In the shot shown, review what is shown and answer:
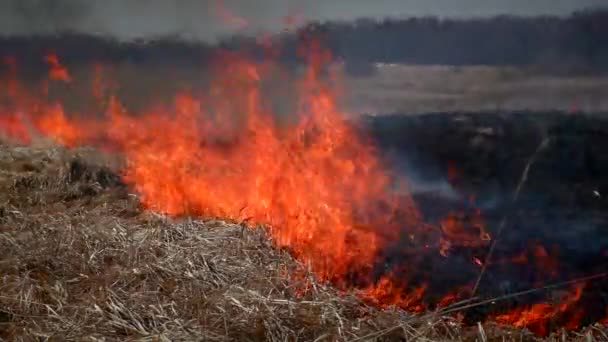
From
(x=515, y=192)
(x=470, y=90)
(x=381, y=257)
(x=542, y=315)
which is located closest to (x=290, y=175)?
(x=381, y=257)

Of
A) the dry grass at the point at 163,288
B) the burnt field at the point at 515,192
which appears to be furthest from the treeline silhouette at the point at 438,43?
the dry grass at the point at 163,288

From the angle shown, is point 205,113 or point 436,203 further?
point 205,113

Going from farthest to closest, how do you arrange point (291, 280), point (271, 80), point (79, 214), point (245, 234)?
point (271, 80), point (79, 214), point (245, 234), point (291, 280)

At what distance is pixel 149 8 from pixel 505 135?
4756mm

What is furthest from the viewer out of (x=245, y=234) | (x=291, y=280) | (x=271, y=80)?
(x=271, y=80)

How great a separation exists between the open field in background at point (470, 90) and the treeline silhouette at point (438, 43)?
132 millimetres

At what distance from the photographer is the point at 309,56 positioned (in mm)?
7539

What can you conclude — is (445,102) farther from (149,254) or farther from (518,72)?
(149,254)

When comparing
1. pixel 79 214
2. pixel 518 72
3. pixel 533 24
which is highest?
pixel 533 24

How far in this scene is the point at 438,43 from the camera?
7258mm

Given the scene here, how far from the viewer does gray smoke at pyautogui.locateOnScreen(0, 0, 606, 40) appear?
7082 millimetres

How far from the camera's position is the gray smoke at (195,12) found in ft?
23.2

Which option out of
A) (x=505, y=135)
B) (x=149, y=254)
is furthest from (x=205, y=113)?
(x=505, y=135)

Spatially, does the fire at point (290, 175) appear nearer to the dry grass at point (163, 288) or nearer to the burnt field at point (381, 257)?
the burnt field at point (381, 257)
